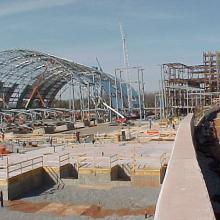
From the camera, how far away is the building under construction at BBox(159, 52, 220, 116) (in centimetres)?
6556

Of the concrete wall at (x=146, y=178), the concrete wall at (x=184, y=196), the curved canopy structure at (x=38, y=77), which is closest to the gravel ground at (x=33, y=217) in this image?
the concrete wall at (x=146, y=178)

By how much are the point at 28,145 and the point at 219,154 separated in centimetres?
1354

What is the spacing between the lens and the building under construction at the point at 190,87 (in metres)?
65.6

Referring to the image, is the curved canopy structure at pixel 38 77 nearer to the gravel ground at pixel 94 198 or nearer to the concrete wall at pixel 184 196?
the gravel ground at pixel 94 198

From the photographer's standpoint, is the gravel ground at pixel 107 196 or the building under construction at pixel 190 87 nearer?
the gravel ground at pixel 107 196

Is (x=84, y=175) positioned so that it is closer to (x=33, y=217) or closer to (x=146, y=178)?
(x=146, y=178)

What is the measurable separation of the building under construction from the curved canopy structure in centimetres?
846

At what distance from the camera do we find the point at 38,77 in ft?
241

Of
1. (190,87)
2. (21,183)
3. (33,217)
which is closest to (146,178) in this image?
(21,183)

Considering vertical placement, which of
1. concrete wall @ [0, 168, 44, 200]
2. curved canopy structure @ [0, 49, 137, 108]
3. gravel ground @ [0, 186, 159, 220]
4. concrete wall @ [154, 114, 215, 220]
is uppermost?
curved canopy structure @ [0, 49, 137, 108]

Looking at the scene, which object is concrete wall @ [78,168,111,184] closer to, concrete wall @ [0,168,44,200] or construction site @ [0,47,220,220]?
construction site @ [0,47,220,220]

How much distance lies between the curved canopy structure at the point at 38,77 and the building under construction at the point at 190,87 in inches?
333

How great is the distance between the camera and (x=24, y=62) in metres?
63.5

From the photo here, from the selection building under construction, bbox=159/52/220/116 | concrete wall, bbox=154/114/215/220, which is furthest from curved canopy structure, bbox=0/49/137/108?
concrete wall, bbox=154/114/215/220
